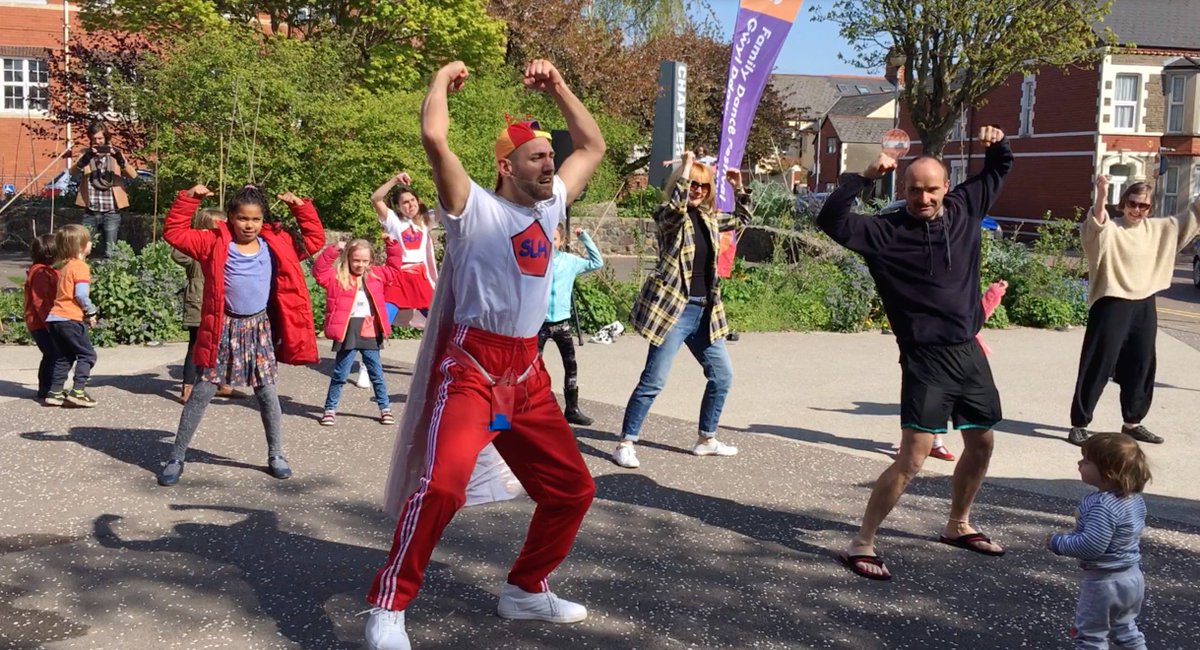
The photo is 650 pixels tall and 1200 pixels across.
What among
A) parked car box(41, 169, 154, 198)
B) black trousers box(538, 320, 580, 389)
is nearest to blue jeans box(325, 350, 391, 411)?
black trousers box(538, 320, 580, 389)

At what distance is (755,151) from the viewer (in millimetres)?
35094

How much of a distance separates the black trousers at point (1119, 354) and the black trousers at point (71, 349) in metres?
6.73

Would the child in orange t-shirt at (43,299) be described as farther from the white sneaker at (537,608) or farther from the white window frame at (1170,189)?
the white window frame at (1170,189)

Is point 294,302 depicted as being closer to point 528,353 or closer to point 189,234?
point 189,234

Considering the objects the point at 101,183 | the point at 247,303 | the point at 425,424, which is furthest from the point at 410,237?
the point at 101,183

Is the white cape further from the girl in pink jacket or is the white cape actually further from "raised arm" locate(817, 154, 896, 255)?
the girl in pink jacket

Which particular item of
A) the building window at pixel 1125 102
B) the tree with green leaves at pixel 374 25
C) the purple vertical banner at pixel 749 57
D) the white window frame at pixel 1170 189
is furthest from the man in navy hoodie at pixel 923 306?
the white window frame at pixel 1170 189

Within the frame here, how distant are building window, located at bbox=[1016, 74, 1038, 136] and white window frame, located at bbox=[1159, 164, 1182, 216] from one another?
5.39 meters

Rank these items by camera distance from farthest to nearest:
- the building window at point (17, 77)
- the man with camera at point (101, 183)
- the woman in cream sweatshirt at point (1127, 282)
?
1. the building window at point (17, 77)
2. the man with camera at point (101, 183)
3. the woman in cream sweatshirt at point (1127, 282)

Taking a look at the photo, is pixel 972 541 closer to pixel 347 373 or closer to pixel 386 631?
pixel 386 631

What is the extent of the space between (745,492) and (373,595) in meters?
2.93

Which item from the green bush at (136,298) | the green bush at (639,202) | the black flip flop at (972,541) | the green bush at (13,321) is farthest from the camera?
the green bush at (639,202)

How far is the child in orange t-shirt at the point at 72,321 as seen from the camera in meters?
8.25

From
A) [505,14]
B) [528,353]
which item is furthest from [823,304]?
[505,14]
